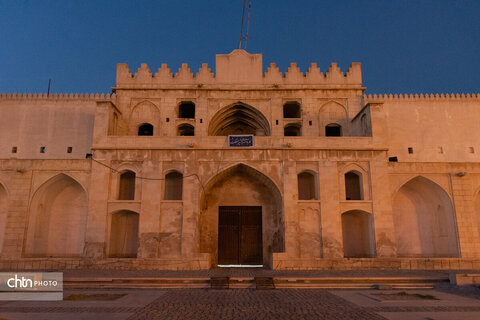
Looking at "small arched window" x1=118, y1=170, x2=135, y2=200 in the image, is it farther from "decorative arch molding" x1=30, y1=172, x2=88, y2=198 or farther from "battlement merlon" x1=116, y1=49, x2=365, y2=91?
"battlement merlon" x1=116, y1=49, x2=365, y2=91

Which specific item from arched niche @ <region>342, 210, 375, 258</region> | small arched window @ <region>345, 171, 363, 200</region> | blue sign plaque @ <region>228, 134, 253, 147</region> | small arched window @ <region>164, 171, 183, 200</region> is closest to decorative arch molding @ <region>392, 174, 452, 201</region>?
small arched window @ <region>345, 171, 363, 200</region>

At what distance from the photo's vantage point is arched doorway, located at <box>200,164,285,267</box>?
59.8ft

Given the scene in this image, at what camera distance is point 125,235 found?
1859 cm

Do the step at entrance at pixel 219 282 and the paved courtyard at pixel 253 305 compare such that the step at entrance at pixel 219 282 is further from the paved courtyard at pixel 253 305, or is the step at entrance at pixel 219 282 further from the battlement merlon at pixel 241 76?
the battlement merlon at pixel 241 76

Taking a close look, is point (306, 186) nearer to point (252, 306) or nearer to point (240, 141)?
point (240, 141)

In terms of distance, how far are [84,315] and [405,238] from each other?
58.4ft

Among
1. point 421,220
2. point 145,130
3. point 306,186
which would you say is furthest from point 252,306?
point 145,130

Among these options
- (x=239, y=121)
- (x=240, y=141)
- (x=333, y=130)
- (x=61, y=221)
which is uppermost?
(x=239, y=121)

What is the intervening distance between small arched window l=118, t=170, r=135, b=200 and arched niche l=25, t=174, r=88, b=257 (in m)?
2.39

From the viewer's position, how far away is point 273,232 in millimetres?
18344

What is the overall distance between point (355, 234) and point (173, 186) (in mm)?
9753

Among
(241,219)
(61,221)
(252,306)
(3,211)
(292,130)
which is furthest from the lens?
(292,130)

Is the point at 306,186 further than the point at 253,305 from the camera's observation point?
Yes

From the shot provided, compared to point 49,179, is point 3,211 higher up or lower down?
lower down
